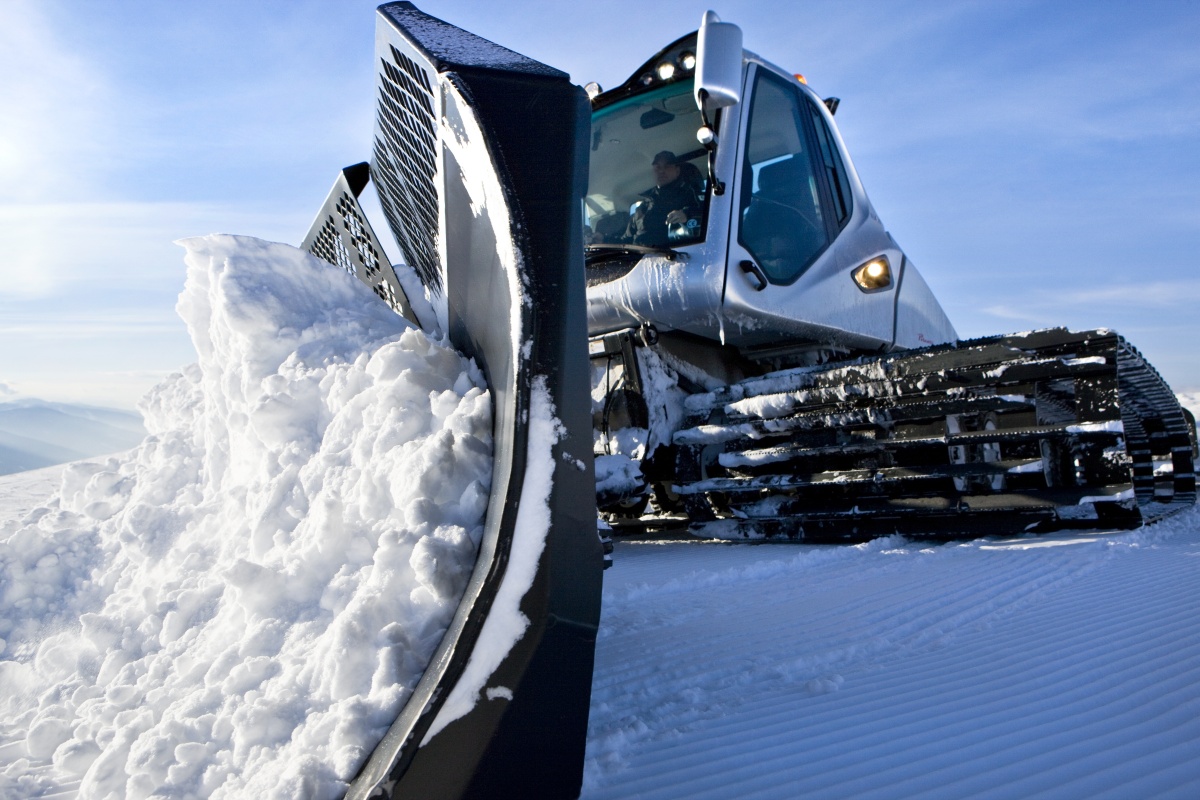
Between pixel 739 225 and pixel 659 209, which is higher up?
pixel 659 209

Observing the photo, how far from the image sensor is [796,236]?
4.68 meters

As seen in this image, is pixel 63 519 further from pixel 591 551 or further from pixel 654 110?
pixel 654 110

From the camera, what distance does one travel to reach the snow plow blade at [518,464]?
3.77 ft

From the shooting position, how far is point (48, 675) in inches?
74.7

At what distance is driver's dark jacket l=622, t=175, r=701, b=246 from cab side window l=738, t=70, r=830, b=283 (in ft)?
0.91

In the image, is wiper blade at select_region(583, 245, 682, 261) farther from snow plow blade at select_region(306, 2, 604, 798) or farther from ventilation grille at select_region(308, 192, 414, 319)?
snow plow blade at select_region(306, 2, 604, 798)

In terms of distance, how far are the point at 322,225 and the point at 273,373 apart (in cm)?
177

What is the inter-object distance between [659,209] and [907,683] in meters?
3.27

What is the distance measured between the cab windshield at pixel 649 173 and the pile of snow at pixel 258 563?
242 cm

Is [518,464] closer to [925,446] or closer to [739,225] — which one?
[925,446]

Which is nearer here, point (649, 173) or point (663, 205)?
point (663, 205)

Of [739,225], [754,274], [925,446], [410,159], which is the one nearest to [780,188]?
[739,225]

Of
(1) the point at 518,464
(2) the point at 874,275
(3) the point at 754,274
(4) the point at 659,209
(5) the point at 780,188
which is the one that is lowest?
(1) the point at 518,464

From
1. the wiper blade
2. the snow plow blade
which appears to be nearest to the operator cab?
the wiper blade
